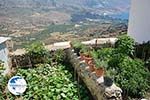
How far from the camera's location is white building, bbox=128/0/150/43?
13289 mm

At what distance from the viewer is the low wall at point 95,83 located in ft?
28.1

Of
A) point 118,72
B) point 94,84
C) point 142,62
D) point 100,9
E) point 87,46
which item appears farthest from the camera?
point 100,9

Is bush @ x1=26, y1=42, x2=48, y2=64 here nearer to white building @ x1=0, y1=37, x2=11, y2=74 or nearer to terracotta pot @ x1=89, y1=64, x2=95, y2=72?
white building @ x1=0, y1=37, x2=11, y2=74

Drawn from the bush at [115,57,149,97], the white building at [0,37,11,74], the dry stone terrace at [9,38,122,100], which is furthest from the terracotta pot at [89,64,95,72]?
the white building at [0,37,11,74]

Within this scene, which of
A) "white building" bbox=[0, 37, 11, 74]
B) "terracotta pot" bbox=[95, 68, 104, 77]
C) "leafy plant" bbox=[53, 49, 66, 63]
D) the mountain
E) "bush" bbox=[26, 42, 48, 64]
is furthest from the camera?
the mountain

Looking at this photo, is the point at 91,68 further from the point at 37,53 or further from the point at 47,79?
the point at 37,53

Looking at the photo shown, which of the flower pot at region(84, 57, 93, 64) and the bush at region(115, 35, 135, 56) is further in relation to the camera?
the bush at region(115, 35, 135, 56)

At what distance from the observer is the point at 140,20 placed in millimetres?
13672

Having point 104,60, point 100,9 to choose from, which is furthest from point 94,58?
point 100,9

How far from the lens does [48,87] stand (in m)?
10.8

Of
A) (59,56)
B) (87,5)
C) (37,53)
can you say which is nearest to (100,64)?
(59,56)

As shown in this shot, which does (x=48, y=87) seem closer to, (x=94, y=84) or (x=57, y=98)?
(x=57, y=98)

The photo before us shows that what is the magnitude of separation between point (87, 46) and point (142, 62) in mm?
2566

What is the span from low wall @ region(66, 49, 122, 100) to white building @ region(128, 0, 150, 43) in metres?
3.14
